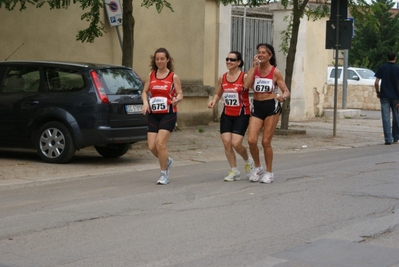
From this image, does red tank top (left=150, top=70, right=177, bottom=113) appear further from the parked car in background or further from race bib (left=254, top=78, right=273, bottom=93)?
the parked car in background

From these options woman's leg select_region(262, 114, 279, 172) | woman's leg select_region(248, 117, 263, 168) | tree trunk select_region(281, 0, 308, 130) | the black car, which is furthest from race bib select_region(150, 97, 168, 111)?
tree trunk select_region(281, 0, 308, 130)

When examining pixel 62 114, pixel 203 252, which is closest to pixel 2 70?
pixel 62 114

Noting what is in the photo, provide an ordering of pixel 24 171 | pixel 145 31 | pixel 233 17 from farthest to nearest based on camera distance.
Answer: pixel 233 17 < pixel 145 31 < pixel 24 171

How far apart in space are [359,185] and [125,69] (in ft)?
15.4

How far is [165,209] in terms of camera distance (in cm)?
875

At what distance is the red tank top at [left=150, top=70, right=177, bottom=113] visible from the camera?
1073 cm

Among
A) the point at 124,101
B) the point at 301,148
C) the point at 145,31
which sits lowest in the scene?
the point at 301,148

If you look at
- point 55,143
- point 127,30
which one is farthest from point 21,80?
point 127,30

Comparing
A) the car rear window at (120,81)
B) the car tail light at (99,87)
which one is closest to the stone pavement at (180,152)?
the car tail light at (99,87)

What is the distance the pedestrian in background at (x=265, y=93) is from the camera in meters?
10.7

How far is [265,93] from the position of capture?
10711 millimetres

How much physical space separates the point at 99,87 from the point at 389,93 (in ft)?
24.4

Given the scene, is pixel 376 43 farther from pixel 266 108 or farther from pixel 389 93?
pixel 266 108

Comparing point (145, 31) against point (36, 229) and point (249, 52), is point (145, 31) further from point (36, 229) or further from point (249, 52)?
point (36, 229)
